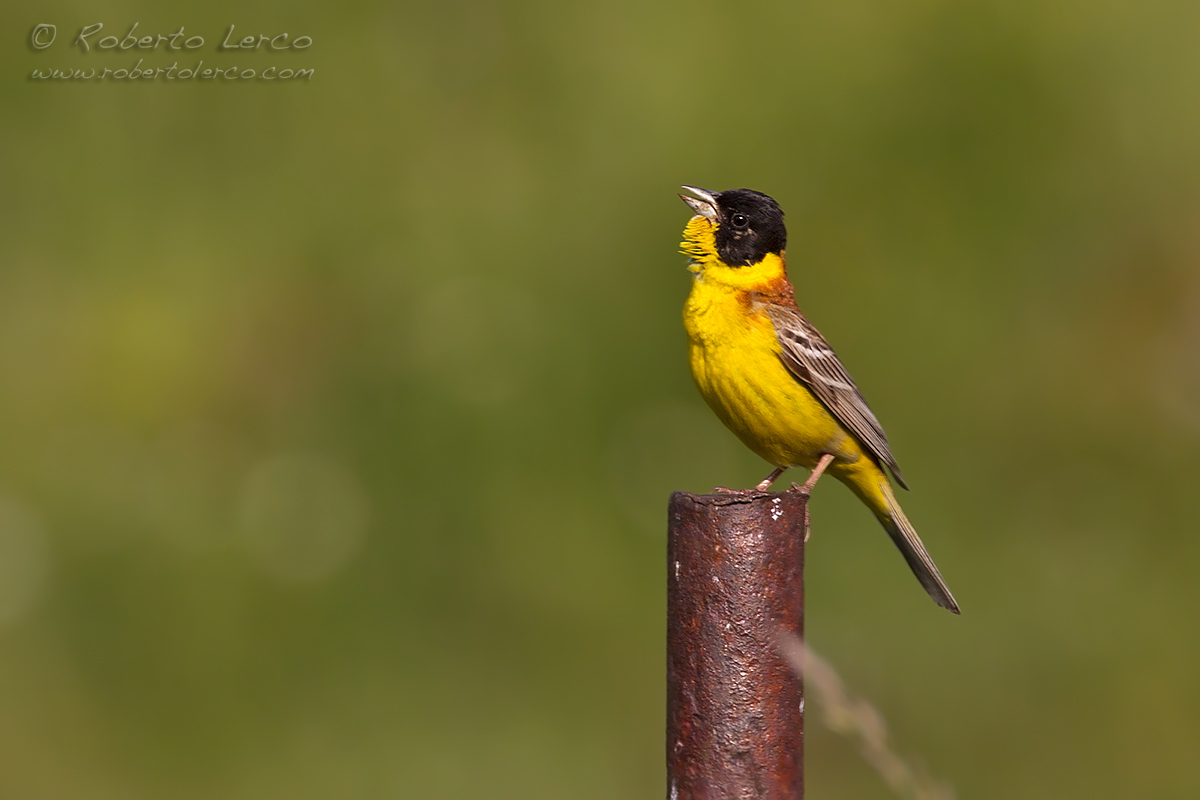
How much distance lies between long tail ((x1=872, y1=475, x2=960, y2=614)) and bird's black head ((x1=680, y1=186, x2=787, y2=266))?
1.16 metres

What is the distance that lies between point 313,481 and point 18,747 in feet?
6.58

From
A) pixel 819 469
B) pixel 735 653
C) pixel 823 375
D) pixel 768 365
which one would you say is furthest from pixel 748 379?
pixel 735 653

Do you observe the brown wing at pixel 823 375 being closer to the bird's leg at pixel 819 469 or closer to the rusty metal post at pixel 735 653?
the bird's leg at pixel 819 469

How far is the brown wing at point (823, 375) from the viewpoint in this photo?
205 inches

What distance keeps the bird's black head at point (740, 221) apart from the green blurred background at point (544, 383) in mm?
2196

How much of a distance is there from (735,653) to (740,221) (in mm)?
3055

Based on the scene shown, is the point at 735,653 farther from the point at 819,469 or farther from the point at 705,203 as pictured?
the point at 705,203

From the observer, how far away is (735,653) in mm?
2682

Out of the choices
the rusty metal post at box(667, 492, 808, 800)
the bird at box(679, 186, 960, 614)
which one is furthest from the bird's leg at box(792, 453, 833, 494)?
the rusty metal post at box(667, 492, 808, 800)

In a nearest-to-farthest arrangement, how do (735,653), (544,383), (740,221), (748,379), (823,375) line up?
(735,653), (748,379), (823,375), (740,221), (544,383)

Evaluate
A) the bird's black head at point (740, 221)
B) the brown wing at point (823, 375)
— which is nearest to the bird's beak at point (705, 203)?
the bird's black head at point (740, 221)

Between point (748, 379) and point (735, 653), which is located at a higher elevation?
point (748, 379)

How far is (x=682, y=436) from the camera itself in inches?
298

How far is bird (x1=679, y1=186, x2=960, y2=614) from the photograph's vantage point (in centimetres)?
510
